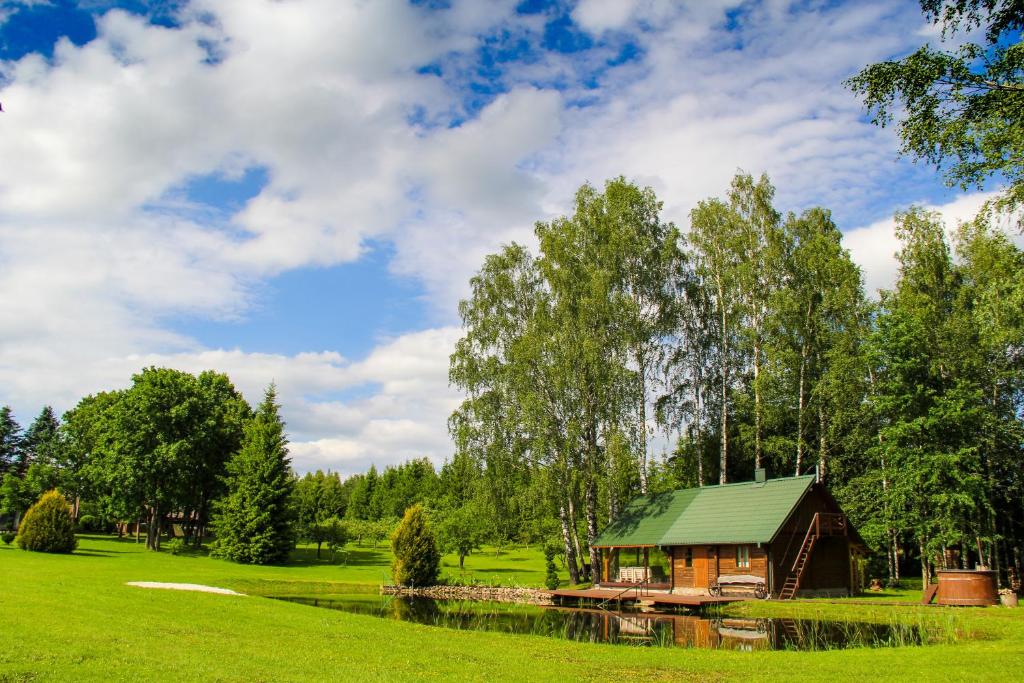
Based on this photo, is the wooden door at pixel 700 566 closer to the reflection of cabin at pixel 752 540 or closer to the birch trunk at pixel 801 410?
the reflection of cabin at pixel 752 540

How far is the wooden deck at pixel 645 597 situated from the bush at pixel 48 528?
26419 mm

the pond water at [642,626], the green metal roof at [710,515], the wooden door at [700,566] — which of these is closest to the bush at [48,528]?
the pond water at [642,626]

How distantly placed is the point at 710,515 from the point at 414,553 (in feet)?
50.7

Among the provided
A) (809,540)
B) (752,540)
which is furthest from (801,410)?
(752,540)

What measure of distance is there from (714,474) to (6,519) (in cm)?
6855

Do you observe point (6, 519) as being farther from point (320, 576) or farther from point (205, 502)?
point (320, 576)

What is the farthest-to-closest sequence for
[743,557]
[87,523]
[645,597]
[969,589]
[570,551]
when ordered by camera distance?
1. [87,523]
2. [570,551]
3. [743,557]
4. [645,597]
5. [969,589]

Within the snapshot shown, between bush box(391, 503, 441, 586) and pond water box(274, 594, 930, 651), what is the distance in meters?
6.04

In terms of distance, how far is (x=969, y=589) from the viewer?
25.7 metres

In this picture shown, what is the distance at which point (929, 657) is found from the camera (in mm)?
14406

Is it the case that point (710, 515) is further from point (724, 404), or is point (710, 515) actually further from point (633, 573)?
point (724, 404)

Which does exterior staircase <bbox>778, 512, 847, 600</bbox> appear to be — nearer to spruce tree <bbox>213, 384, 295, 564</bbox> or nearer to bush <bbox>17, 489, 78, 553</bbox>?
spruce tree <bbox>213, 384, 295, 564</bbox>

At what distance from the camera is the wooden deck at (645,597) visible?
29.9 m

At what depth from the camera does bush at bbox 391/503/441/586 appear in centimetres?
3925
